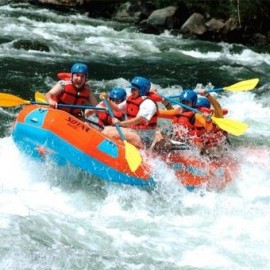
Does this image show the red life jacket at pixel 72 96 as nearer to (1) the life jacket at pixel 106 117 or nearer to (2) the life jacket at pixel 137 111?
(1) the life jacket at pixel 106 117

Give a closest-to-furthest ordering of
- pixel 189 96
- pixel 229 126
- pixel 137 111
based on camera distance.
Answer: pixel 137 111 < pixel 229 126 < pixel 189 96

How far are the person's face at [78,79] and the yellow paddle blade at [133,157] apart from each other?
3.55 feet

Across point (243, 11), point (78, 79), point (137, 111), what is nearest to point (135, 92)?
point (137, 111)

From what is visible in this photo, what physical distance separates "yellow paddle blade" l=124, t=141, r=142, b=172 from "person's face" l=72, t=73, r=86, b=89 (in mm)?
1082

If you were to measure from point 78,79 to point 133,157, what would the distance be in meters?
1.32

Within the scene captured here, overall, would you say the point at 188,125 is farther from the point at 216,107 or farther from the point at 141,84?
the point at 141,84

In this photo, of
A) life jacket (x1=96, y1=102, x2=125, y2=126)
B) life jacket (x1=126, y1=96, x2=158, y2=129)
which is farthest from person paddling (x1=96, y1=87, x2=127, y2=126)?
life jacket (x1=126, y1=96, x2=158, y2=129)

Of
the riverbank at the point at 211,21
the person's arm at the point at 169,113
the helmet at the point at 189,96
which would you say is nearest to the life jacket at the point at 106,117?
the person's arm at the point at 169,113

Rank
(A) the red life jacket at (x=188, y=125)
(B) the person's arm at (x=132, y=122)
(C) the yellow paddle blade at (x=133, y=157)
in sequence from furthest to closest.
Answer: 1. (A) the red life jacket at (x=188, y=125)
2. (B) the person's arm at (x=132, y=122)
3. (C) the yellow paddle blade at (x=133, y=157)

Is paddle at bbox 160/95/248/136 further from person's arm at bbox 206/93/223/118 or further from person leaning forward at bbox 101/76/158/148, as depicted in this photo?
person leaning forward at bbox 101/76/158/148

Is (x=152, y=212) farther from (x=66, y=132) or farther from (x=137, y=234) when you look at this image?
(x=66, y=132)

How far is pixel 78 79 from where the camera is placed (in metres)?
6.32

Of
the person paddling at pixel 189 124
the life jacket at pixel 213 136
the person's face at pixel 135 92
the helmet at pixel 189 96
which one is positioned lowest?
the life jacket at pixel 213 136

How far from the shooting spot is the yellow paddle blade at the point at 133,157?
5422 mm
